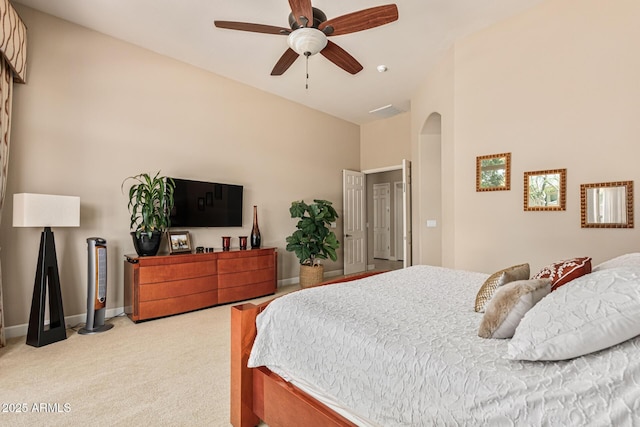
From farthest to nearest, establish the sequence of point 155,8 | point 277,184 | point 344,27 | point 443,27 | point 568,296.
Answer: point 277,184 < point 443,27 < point 155,8 < point 344,27 < point 568,296

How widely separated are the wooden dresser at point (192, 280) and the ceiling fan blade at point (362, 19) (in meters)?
2.88

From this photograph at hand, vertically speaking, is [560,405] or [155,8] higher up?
[155,8]

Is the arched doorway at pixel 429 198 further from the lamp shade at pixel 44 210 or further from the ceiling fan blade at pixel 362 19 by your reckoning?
the lamp shade at pixel 44 210

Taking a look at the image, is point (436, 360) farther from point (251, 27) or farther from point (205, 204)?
point (205, 204)

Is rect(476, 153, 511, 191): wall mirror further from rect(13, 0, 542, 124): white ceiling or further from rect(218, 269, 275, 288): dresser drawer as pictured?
rect(218, 269, 275, 288): dresser drawer

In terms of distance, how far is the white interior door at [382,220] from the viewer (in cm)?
865

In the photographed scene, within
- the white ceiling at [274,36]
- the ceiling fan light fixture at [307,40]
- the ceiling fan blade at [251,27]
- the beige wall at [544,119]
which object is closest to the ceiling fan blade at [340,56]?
the ceiling fan light fixture at [307,40]

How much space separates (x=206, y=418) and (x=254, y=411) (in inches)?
13.8

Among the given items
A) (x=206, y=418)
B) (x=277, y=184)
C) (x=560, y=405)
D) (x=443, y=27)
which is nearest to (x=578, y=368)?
(x=560, y=405)

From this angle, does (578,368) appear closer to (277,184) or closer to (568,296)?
(568,296)

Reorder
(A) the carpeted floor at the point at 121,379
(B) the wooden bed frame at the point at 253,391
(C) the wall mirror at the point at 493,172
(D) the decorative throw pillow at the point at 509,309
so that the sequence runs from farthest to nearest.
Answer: (C) the wall mirror at the point at 493,172 → (A) the carpeted floor at the point at 121,379 → (B) the wooden bed frame at the point at 253,391 → (D) the decorative throw pillow at the point at 509,309

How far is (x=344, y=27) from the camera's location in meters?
2.45

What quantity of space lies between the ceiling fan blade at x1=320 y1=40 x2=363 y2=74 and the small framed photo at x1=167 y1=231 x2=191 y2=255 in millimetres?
2708

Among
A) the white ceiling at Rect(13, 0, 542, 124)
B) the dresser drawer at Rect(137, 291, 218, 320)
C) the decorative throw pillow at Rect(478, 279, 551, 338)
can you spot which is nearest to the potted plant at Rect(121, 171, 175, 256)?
the dresser drawer at Rect(137, 291, 218, 320)
